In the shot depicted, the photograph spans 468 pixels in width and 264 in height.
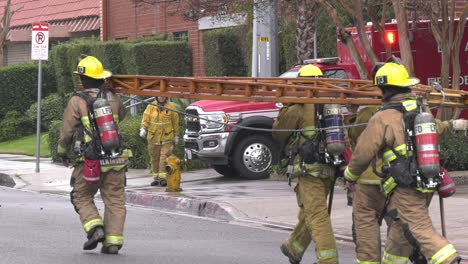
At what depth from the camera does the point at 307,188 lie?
372 inches

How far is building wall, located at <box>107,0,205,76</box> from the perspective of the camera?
31303mm

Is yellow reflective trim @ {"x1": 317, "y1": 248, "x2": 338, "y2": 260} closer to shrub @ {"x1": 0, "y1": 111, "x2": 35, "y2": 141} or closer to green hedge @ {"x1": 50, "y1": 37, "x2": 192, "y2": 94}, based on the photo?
green hedge @ {"x1": 50, "y1": 37, "x2": 192, "y2": 94}

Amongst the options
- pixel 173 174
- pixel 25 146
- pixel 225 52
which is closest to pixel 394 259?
pixel 173 174

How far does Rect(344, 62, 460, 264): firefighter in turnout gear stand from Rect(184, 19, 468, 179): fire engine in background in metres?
9.21

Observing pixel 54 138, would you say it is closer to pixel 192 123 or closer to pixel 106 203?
pixel 192 123

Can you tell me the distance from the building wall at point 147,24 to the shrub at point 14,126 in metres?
4.16

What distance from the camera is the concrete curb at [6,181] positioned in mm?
20900

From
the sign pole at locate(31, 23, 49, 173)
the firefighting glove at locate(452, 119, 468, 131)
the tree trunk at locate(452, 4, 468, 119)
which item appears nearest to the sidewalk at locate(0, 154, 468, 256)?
the sign pole at locate(31, 23, 49, 173)

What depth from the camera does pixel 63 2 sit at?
1508 inches

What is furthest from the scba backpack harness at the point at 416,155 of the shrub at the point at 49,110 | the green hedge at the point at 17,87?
the green hedge at the point at 17,87

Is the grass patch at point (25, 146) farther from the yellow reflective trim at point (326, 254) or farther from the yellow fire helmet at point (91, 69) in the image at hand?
the yellow reflective trim at point (326, 254)

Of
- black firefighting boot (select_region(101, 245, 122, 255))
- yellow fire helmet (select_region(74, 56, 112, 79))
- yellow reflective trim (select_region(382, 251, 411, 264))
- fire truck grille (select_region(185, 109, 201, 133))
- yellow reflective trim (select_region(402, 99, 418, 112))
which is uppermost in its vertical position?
yellow fire helmet (select_region(74, 56, 112, 79))

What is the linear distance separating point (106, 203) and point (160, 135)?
25.3ft

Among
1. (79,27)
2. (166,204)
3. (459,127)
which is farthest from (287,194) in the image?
(79,27)
